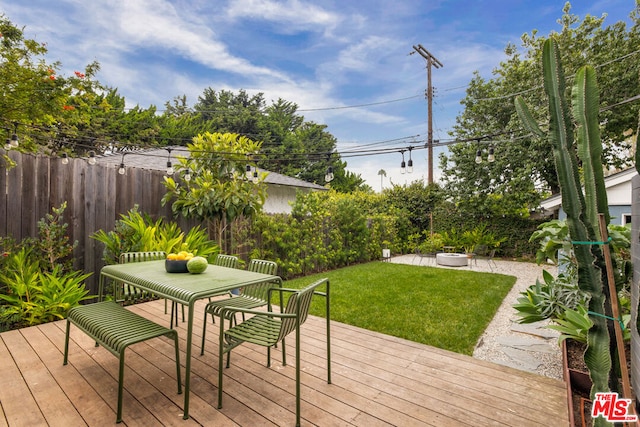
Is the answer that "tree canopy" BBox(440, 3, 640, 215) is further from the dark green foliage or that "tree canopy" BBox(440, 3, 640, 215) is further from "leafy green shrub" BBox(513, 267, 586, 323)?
the dark green foliage

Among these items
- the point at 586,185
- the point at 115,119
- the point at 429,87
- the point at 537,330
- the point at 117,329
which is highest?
the point at 429,87

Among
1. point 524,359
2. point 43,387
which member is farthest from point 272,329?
point 524,359

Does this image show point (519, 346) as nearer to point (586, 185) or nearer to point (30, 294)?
point (586, 185)

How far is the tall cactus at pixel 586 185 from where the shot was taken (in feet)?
4.40

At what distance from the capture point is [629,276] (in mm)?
1849

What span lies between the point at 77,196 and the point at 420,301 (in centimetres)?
498

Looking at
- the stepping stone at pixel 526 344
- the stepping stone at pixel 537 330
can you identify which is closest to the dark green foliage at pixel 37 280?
the stepping stone at pixel 526 344

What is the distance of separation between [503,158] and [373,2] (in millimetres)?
8376

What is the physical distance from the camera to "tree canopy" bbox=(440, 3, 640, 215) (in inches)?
384

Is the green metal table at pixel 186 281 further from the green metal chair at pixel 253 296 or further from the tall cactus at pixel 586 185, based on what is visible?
the tall cactus at pixel 586 185

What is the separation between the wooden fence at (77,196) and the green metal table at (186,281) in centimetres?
159

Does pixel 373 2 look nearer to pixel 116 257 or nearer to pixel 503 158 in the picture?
pixel 116 257

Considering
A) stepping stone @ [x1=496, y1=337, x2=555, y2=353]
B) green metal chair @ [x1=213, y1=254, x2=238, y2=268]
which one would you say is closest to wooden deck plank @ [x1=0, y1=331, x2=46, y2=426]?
green metal chair @ [x1=213, y1=254, x2=238, y2=268]

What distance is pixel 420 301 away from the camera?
4656 mm
